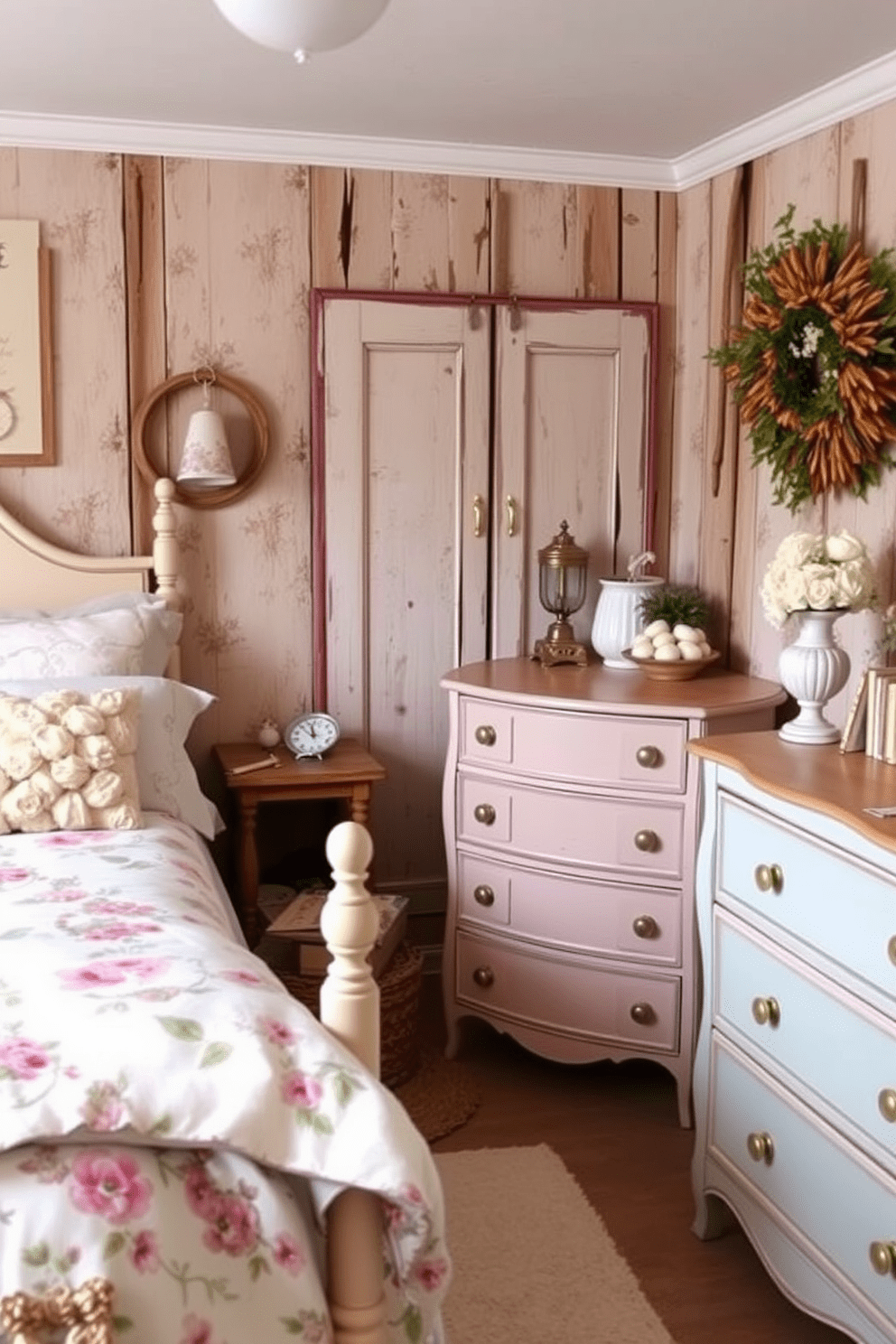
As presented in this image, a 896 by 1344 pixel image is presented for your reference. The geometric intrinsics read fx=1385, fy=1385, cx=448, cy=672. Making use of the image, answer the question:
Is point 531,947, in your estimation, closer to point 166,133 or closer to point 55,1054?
point 55,1054

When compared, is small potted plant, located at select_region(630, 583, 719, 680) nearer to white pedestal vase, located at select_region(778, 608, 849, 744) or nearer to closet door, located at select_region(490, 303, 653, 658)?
closet door, located at select_region(490, 303, 653, 658)

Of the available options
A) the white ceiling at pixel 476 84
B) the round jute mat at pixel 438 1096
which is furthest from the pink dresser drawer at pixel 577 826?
the white ceiling at pixel 476 84

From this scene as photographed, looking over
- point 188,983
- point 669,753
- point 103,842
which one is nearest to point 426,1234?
point 188,983

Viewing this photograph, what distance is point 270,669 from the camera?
3.66 meters

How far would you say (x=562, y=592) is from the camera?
11.9 ft

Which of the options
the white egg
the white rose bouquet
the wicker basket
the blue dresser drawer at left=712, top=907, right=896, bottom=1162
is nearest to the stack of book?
the white rose bouquet

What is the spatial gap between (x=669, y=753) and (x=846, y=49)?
1.47 meters

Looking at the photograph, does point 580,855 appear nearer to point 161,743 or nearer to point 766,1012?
point 766,1012

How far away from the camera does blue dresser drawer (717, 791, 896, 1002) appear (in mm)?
2023

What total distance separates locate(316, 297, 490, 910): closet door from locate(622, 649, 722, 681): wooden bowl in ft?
1.95

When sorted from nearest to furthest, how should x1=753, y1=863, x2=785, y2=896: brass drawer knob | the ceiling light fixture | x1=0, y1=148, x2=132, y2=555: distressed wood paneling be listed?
the ceiling light fixture
x1=753, y1=863, x2=785, y2=896: brass drawer knob
x1=0, y1=148, x2=132, y2=555: distressed wood paneling

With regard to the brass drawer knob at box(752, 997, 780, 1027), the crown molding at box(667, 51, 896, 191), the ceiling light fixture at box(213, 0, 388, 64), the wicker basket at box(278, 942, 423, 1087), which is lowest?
the wicker basket at box(278, 942, 423, 1087)

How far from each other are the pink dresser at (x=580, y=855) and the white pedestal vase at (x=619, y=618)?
0.14m

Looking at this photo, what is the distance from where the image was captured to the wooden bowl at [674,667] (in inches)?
129
